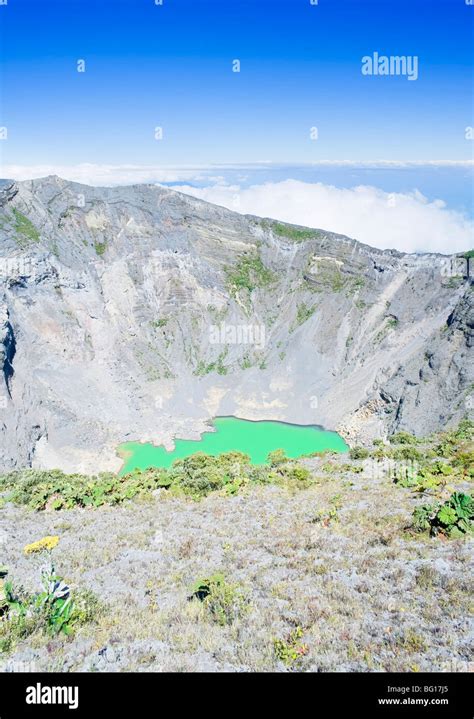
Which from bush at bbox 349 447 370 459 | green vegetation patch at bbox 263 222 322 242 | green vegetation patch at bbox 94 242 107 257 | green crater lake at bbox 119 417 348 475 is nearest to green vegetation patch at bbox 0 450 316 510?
bush at bbox 349 447 370 459

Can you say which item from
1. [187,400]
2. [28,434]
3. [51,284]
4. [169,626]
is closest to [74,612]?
[169,626]

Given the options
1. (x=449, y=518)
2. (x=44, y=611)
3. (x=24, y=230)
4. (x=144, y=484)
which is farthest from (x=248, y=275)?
(x=44, y=611)

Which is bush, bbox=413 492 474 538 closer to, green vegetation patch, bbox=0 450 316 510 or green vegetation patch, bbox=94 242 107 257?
green vegetation patch, bbox=0 450 316 510

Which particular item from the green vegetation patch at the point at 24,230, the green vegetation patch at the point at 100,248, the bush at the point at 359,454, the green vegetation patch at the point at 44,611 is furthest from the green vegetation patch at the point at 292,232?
the green vegetation patch at the point at 44,611

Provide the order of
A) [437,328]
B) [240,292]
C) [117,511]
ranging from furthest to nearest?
[240,292], [437,328], [117,511]

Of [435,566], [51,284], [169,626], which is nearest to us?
[169,626]

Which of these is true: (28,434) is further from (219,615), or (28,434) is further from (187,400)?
(219,615)
